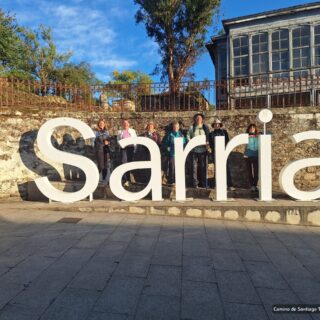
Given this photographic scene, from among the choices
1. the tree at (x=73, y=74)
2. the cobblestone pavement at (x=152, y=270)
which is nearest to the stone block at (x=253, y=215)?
the cobblestone pavement at (x=152, y=270)

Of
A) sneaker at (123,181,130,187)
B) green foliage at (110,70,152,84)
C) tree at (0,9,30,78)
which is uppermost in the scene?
green foliage at (110,70,152,84)

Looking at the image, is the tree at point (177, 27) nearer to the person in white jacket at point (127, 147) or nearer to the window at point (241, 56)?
the window at point (241, 56)

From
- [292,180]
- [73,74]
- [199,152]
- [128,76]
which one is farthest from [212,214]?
[128,76]

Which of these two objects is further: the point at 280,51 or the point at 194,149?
the point at 280,51

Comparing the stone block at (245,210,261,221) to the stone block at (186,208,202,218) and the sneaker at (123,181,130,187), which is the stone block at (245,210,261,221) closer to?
the stone block at (186,208,202,218)

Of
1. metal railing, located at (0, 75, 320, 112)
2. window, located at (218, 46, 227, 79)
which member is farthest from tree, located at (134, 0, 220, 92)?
metal railing, located at (0, 75, 320, 112)

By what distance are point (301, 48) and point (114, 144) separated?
979 centimetres

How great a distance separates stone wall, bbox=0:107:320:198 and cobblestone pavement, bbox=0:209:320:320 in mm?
2724

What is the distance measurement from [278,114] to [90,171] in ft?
18.0

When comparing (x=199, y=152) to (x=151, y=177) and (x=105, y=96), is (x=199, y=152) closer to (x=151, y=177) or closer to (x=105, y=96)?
(x=151, y=177)

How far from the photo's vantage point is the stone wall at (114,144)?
8.05m

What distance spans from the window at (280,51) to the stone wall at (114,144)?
5922 millimetres

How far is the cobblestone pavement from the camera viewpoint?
2643mm

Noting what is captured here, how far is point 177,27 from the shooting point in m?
15.3
